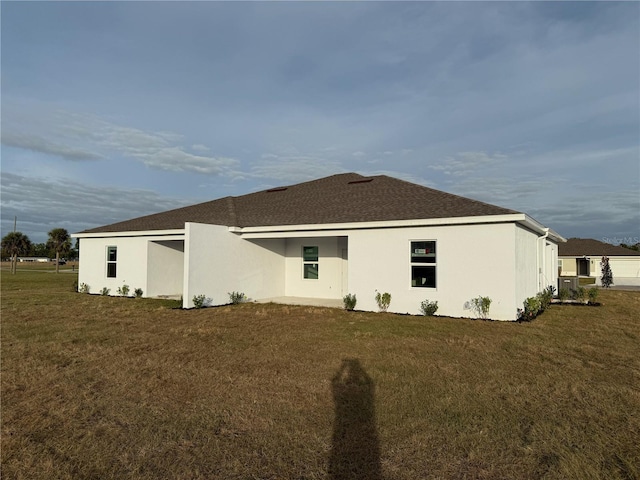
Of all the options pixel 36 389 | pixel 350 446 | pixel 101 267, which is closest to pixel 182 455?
pixel 350 446

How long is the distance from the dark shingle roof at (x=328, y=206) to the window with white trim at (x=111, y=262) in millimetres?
958

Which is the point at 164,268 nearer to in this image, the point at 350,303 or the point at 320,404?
the point at 350,303

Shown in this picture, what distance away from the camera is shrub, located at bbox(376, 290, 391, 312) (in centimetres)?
1266

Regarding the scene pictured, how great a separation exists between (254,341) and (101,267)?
1345cm

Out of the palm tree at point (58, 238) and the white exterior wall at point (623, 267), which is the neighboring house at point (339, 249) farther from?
the palm tree at point (58, 238)

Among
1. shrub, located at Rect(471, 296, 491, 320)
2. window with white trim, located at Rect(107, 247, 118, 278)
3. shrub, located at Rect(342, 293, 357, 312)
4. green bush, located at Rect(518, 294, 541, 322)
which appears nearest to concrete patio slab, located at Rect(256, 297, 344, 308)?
shrub, located at Rect(342, 293, 357, 312)

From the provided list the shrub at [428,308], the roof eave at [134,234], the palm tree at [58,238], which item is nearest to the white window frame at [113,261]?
the roof eave at [134,234]

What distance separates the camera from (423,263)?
12.3m

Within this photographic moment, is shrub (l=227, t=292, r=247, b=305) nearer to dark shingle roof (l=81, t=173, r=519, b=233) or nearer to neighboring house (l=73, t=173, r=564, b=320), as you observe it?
neighboring house (l=73, t=173, r=564, b=320)

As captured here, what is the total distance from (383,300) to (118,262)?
1267cm

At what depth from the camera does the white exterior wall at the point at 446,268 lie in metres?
11.1

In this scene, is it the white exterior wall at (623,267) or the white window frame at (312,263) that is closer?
the white window frame at (312,263)

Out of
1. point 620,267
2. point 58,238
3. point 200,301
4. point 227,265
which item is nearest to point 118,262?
point 227,265

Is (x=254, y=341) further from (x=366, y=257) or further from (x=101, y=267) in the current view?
(x=101, y=267)
